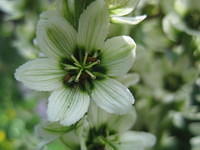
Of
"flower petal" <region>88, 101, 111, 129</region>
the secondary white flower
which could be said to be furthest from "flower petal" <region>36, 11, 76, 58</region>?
"flower petal" <region>88, 101, 111, 129</region>

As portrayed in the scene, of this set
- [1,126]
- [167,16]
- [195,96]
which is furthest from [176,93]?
[1,126]

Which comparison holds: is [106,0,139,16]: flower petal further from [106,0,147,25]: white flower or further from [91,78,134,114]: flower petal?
[91,78,134,114]: flower petal

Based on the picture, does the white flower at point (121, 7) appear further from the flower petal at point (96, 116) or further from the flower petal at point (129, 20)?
the flower petal at point (96, 116)

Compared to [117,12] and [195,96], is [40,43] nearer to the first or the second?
[117,12]

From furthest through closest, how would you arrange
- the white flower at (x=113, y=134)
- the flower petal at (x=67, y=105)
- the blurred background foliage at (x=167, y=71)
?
1. the blurred background foliage at (x=167, y=71)
2. the white flower at (x=113, y=134)
3. the flower petal at (x=67, y=105)

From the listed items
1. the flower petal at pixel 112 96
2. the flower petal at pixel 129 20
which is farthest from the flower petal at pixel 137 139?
the flower petal at pixel 129 20

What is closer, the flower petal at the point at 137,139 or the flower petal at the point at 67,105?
the flower petal at the point at 67,105

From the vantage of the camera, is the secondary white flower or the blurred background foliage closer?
the secondary white flower
